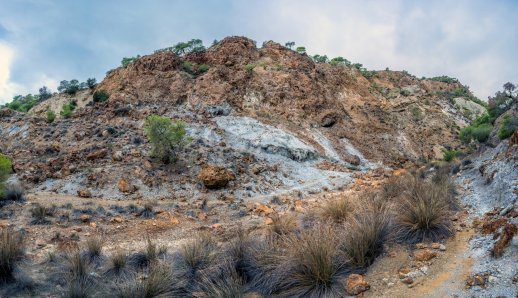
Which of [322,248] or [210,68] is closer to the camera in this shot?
[322,248]

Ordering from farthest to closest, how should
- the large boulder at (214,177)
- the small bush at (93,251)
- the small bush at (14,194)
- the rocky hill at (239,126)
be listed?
the rocky hill at (239,126), the large boulder at (214,177), the small bush at (14,194), the small bush at (93,251)

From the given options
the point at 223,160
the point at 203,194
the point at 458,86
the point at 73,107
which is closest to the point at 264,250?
the point at 203,194

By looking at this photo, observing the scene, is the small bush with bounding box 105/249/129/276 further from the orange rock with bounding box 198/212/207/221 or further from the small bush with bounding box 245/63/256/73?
the small bush with bounding box 245/63/256/73

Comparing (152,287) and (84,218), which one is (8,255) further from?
(84,218)

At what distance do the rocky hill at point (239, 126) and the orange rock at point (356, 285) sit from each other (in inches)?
541

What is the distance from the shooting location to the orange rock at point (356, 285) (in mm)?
5012

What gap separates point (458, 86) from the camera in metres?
55.9

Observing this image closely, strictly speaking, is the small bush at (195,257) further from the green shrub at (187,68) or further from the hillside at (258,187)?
the green shrub at (187,68)

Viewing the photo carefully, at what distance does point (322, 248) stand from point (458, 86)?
5952cm

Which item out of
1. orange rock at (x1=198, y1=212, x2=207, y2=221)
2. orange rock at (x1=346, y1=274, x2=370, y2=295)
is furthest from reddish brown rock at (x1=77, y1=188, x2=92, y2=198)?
orange rock at (x1=346, y1=274, x2=370, y2=295)

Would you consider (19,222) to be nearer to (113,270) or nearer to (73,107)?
(113,270)

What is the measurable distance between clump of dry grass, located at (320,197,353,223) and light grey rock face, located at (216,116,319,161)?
16.4 metres

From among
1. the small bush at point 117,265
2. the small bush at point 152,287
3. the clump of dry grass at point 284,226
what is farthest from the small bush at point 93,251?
the clump of dry grass at point 284,226

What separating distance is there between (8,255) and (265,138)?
19.9 m
